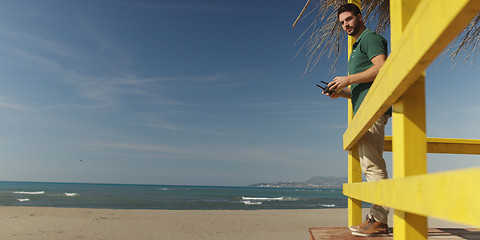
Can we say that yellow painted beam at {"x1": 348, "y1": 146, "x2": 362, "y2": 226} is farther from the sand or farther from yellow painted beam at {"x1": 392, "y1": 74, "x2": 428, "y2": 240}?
the sand

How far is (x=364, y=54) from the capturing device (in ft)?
7.95

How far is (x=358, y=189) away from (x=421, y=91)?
2.24 ft

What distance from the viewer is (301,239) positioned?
891 cm

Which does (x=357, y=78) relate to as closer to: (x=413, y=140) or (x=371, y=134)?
(x=371, y=134)

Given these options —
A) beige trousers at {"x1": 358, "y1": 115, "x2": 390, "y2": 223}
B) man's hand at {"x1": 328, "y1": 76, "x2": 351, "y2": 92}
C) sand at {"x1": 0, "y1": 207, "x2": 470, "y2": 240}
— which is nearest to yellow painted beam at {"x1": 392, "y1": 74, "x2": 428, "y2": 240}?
man's hand at {"x1": 328, "y1": 76, "x2": 351, "y2": 92}

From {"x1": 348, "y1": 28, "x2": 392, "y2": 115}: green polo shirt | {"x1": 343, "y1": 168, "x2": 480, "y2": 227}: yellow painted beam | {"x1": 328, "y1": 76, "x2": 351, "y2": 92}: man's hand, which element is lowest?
{"x1": 343, "y1": 168, "x2": 480, "y2": 227}: yellow painted beam

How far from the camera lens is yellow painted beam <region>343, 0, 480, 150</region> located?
77cm

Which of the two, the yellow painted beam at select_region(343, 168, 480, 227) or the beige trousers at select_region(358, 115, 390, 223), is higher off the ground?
the beige trousers at select_region(358, 115, 390, 223)

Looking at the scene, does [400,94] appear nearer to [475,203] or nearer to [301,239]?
[475,203]

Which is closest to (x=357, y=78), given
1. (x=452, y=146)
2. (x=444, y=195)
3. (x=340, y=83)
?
(x=340, y=83)

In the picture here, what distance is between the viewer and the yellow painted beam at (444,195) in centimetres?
61

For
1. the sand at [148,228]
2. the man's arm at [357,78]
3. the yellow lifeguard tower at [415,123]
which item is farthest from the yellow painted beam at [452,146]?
the sand at [148,228]

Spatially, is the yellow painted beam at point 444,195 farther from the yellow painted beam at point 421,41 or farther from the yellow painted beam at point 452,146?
the yellow painted beam at point 452,146

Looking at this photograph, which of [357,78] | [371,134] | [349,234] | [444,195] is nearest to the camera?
[444,195]
